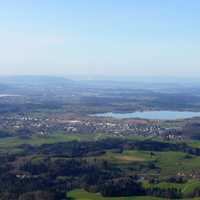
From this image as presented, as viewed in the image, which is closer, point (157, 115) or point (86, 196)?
point (86, 196)

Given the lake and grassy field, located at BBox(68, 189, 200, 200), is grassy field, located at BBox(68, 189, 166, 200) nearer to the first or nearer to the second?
grassy field, located at BBox(68, 189, 200, 200)

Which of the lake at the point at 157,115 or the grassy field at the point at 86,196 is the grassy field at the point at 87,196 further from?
the lake at the point at 157,115

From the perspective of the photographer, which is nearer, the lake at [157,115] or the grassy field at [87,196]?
the grassy field at [87,196]

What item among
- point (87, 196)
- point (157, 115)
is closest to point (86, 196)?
point (87, 196)

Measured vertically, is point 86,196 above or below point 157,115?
below

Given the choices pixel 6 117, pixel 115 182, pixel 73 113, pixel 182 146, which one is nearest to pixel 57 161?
pixel 115 182

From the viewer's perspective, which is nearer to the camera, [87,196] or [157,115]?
[87,196]

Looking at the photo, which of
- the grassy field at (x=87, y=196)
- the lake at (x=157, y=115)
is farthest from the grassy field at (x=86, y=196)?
the lake at (x=157, y=115)

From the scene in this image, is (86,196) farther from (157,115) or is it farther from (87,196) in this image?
(157,115)

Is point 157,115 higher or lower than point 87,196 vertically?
higher

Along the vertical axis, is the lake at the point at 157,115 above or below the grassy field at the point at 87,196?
above

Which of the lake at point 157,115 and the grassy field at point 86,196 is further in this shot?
the lake at point 157,115

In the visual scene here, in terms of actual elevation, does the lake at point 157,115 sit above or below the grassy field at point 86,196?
above
